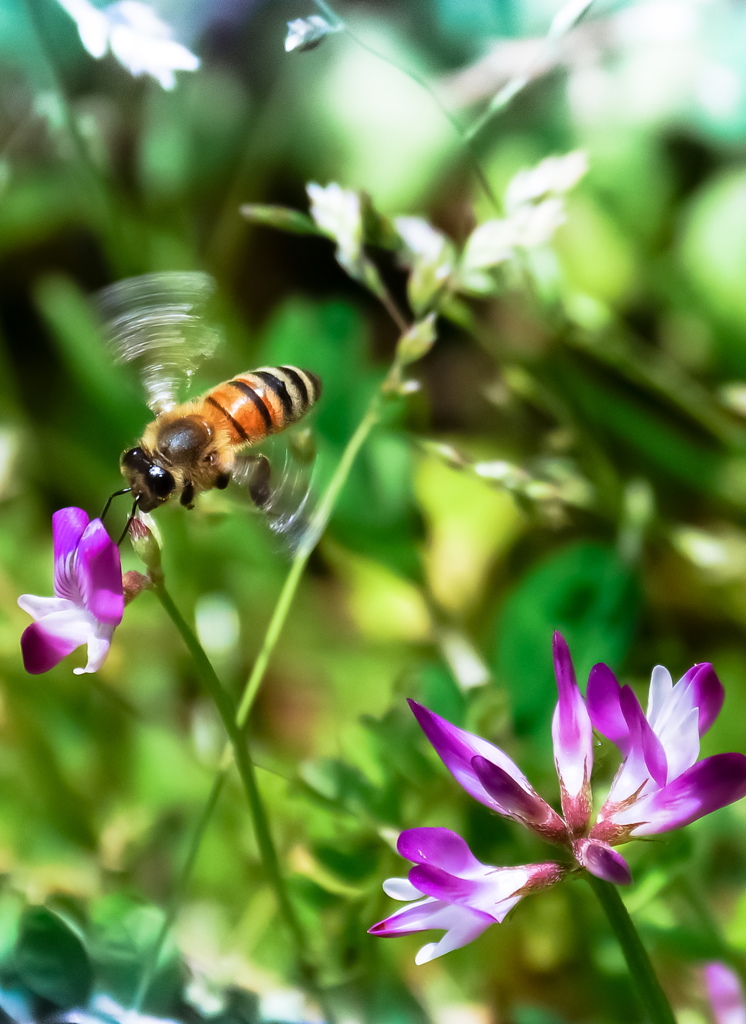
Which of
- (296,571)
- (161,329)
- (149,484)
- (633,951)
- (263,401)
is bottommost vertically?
(633,951)

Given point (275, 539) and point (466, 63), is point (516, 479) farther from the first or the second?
point (466, 63)

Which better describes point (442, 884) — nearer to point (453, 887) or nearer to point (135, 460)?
point (453, 887)

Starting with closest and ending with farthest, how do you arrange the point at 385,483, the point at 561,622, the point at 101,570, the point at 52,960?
the point at 101,570
the point at 52,960
the point at 561,622
the point at 385,483

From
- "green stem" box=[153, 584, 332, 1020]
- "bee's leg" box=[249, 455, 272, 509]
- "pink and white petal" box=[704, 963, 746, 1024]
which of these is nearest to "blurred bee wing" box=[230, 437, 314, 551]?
"bee's leg" box=[249, 455, 272, 509]

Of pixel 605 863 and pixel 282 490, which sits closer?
pixel 605 863

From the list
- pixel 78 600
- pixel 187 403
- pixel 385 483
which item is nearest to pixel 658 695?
pixel 78 600

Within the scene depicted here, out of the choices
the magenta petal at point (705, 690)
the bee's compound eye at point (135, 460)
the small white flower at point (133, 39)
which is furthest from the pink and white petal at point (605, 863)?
the small white flower at point (133, 39)

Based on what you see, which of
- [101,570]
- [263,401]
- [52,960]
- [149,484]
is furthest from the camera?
[263,401]

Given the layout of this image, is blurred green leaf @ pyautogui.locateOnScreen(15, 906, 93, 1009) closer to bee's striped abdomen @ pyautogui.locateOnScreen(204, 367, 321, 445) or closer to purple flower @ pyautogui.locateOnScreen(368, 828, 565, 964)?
purple flower @ pyautogui.locateOnScreen(368, 828, 565, 964)

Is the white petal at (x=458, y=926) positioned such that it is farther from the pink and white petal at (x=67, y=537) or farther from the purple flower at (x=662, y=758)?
the pink and white petal at (x=67, y=537)
